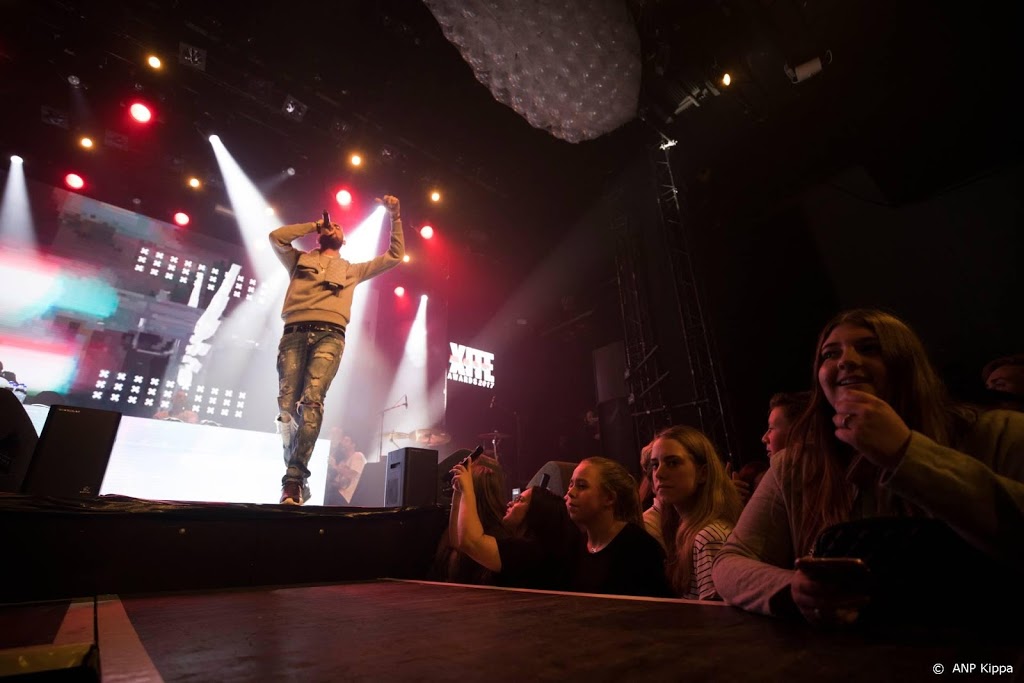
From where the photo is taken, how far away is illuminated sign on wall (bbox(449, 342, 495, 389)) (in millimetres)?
10555

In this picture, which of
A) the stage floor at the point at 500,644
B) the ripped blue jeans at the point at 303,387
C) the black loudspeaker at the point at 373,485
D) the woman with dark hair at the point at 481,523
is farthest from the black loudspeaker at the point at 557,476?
the black loudspeaker at the point at 373,485

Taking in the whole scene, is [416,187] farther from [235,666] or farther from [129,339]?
[235,666]

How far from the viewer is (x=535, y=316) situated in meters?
11.0

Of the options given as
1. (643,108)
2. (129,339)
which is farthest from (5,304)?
(643,108)

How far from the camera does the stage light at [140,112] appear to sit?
6.47 m

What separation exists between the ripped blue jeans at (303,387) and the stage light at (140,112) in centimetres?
546

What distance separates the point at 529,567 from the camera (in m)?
2.41

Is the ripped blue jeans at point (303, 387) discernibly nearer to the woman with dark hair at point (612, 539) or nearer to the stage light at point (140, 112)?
the woman with dark hair at point (612, 539)

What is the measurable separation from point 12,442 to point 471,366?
8366mm

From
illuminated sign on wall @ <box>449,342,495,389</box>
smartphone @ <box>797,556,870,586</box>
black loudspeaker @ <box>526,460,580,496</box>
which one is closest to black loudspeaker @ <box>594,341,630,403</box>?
illuminated sign on wall @ <box>449,342,495,389</box>

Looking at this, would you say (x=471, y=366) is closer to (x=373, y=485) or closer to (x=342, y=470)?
(x=342, y=470)

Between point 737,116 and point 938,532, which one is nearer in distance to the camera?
point 938,532

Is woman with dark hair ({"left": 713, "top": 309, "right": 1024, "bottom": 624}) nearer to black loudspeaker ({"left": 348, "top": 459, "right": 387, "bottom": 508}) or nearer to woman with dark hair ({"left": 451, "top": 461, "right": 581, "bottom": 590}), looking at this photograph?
woman with dark hair ({"left": 451, "top": 461, "right": 581, "bottom": 590})

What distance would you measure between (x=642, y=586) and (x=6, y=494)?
8.68 ft
